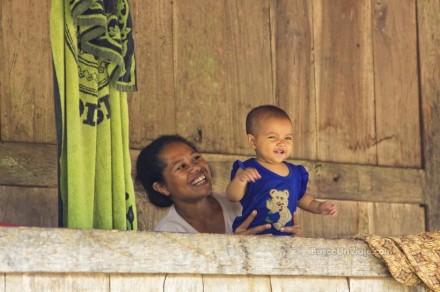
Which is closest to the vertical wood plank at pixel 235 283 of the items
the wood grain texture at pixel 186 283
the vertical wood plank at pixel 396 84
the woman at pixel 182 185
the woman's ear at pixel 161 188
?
the wood grain texture at pixel 186 283

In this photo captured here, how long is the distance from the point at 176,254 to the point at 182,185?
120 centimetres

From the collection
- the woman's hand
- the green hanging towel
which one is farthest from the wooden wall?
the green hanging towel

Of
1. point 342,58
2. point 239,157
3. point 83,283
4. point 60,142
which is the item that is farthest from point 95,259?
point 342,58

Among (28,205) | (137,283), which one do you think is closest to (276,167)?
(28,205)

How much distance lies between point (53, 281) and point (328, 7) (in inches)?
97.8

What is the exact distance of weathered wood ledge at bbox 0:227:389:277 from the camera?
3086mm

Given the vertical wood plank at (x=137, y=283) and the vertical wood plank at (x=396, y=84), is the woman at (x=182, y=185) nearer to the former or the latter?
the vertical wood plank at (x=396, y=84)

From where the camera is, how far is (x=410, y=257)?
3.69 metres

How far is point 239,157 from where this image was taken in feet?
15.9

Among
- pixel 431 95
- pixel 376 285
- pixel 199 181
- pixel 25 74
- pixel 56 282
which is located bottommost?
pixel 376 285

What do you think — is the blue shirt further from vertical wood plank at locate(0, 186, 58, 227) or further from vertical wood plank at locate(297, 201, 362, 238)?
vertical wood plank at locate(297, 201, 362, 238)

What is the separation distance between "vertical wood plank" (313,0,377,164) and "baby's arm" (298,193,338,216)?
78 cm

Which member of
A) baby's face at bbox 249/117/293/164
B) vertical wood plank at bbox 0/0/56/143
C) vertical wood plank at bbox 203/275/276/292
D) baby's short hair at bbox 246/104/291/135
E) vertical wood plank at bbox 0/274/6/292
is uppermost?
vertical wood plank at bbox 0/0/56/143

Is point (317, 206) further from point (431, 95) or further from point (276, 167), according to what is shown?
point (431, 95)
